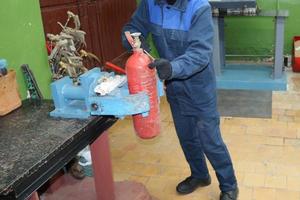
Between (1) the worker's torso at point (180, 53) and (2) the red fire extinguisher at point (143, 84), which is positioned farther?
(1) the worker's torso at point (180, 53)

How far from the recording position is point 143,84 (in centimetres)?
143

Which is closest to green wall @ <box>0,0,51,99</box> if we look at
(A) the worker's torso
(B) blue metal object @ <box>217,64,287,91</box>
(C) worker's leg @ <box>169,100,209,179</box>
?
(A) the worker's torso

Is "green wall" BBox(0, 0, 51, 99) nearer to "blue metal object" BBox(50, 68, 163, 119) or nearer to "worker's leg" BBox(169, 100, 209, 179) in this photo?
"blue metal object" BBox(50, 68, 163, 119)

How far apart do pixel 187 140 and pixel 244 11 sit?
6.73 feet

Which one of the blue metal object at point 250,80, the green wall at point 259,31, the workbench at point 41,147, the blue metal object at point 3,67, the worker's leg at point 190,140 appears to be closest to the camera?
the workbench at point 41,147

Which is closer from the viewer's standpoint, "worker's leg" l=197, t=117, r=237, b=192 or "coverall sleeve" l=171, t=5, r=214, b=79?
"coverall sleeve" l=171, t=5, r=214, b=79

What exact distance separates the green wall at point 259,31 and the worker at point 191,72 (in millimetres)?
2690

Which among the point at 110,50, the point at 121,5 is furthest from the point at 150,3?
the point at 121,5

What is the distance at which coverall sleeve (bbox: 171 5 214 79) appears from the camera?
161 centimetres

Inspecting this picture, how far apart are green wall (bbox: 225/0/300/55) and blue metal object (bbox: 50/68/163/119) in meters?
3.24

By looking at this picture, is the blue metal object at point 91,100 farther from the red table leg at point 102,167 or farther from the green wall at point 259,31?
the green wall at point 259,31

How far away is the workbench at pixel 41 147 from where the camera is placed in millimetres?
1186

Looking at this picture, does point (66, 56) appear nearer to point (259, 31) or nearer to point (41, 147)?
point (41, 147)

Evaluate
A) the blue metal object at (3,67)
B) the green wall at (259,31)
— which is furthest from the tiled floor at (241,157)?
the green wall at (259,31)
